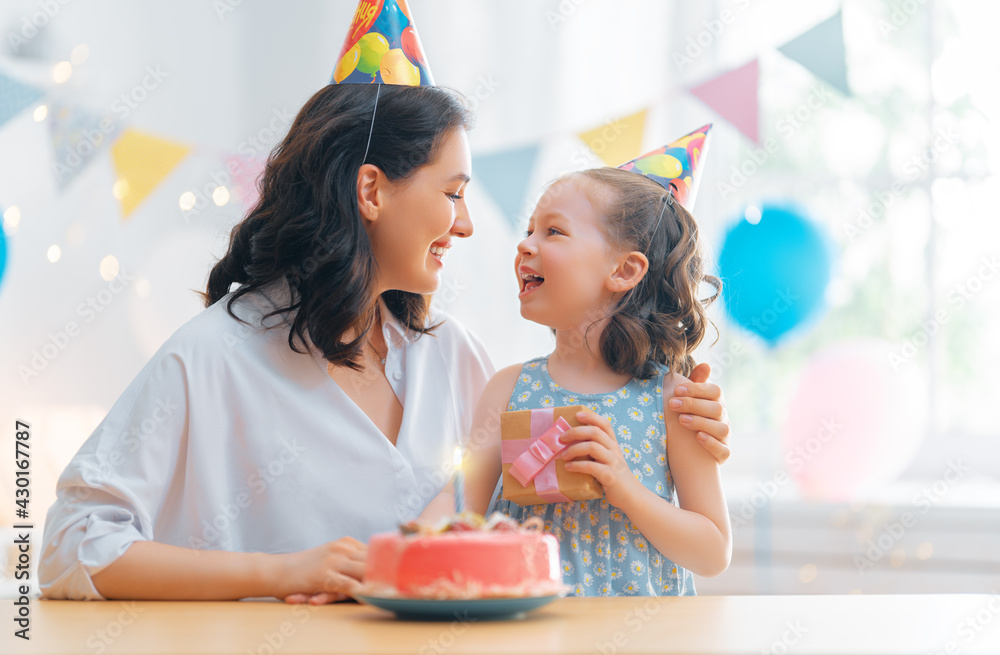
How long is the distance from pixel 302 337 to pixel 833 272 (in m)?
1.54

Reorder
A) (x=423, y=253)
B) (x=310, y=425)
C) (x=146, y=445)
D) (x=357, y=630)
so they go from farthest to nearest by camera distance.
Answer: (x=423, y=253) < (x=310, y=425) < (x=146, y=445) < (x=357, y=630)

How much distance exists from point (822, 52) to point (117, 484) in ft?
6.07

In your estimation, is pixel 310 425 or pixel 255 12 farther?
pixel 255 12

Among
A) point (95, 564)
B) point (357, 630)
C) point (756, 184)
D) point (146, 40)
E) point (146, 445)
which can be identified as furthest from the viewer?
point (756, 184)

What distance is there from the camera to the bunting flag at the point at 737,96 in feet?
7.05

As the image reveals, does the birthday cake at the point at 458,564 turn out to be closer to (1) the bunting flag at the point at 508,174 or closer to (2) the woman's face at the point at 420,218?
(2) the woman's face at the point at 420,218

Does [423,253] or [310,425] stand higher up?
[423,253]

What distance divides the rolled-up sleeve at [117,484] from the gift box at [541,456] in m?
0.44

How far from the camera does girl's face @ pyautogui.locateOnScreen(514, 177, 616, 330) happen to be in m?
1.25

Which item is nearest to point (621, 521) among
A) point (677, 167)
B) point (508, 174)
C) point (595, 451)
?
point (595, 451)

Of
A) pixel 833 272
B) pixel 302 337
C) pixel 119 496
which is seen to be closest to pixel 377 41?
pixel 302 337

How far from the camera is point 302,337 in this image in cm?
122

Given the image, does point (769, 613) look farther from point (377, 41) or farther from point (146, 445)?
point (377, 41)

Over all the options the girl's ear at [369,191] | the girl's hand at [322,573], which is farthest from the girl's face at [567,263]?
the girl's hand at [322,573]
